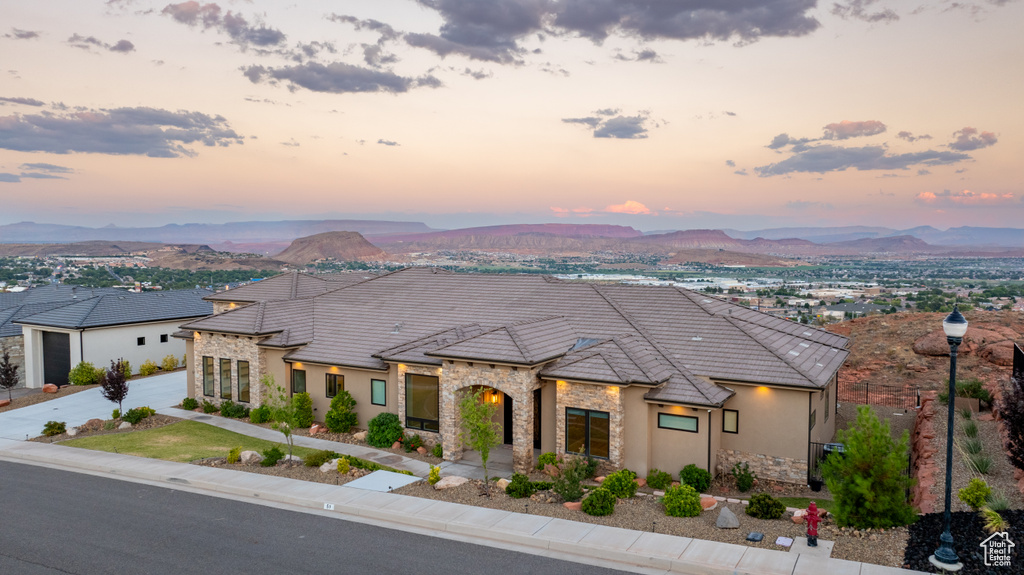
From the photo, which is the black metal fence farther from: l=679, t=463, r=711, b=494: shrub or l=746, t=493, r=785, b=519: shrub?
l=746, t=493, r=785, b=519: shrub

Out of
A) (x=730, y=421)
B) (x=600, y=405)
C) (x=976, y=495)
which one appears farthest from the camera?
(x=730, y=421)

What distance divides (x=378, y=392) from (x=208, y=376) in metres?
10.2

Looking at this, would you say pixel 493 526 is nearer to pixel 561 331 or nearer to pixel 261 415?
pixel 561 331

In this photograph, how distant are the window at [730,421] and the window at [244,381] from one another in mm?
20786

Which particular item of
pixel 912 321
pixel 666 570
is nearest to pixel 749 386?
pixel 666 570

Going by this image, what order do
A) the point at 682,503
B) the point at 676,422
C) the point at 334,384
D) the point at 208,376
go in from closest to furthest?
the point at 682,503, the point at 676,422, the point at 334,384, the point at 208,376

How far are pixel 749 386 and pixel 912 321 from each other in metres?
35.1

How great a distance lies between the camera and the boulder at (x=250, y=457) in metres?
21.5

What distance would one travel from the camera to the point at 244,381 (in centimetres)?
2952

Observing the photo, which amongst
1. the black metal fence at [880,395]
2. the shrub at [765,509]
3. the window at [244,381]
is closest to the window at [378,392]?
the window at [244,381]

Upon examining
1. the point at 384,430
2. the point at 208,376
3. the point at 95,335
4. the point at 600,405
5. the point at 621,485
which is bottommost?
the point at 384,430

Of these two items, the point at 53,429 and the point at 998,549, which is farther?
the point at 53,429

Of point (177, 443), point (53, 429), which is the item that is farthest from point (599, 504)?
point (53, 429)

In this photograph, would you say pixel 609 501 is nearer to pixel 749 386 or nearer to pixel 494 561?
pixel 494 561
